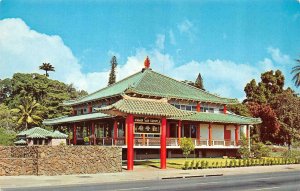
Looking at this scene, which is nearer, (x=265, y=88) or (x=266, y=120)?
(x=266, y=120)

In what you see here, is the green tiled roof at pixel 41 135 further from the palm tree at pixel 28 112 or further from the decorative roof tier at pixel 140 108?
the decorative roof tier at pixel 140 108

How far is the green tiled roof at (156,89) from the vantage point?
40084 mm

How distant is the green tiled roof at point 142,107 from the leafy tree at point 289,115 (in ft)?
127

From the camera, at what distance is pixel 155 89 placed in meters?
41.3

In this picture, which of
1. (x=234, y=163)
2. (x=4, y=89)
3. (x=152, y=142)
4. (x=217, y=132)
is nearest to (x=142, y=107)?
(x=152, y=142)

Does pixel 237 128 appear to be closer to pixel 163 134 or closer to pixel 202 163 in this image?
pixel 202 163

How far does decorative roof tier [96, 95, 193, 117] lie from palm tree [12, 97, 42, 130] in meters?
37.6

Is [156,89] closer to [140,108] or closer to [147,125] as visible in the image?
[147,125]

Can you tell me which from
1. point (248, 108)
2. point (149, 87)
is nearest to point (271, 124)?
point (248, 108)

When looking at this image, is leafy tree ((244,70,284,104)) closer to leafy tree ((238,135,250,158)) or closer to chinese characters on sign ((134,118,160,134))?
leafy tree ((238,135,250,158))

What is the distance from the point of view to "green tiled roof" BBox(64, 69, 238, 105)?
40084mm

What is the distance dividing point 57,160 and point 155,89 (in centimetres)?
1821

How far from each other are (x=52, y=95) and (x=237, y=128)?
33.4 meters

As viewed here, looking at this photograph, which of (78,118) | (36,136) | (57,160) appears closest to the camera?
(57,160)
